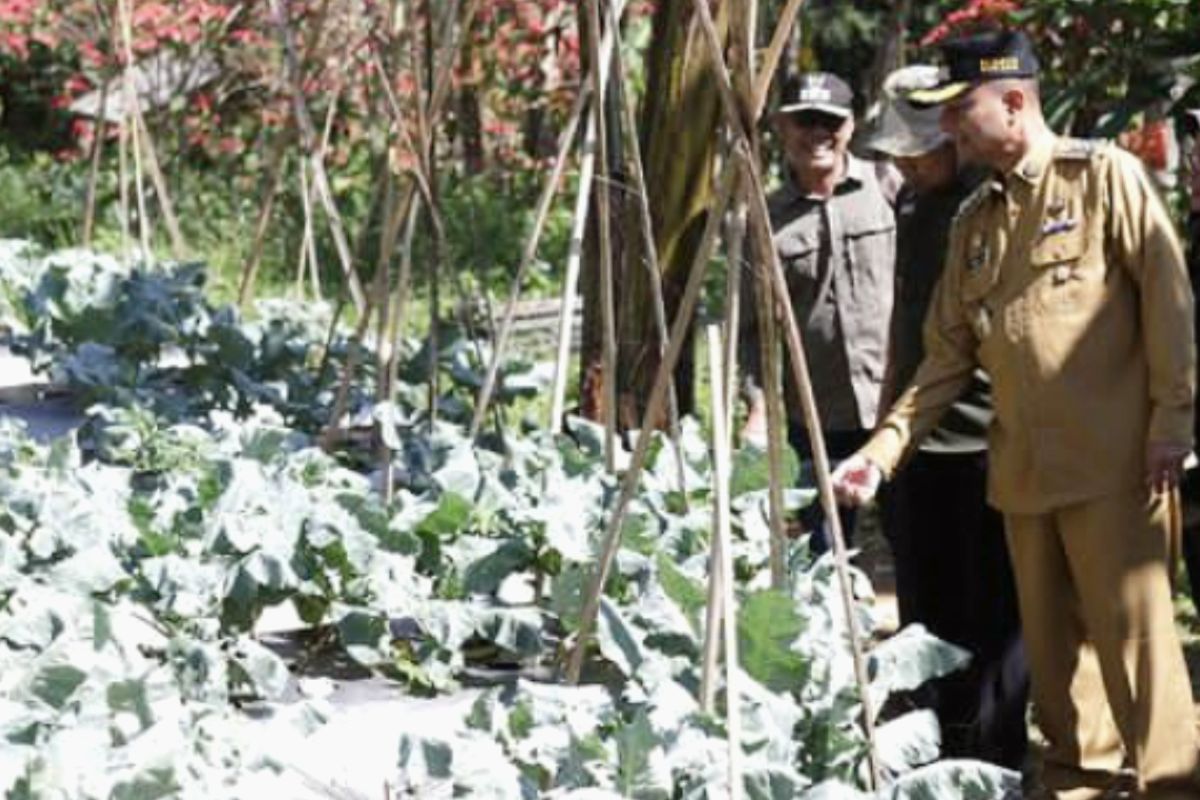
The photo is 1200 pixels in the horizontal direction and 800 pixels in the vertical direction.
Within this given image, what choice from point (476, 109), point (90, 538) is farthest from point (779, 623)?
point (476, 109)

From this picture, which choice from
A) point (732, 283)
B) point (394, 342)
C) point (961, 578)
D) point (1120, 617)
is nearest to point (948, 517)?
point (961, 578)

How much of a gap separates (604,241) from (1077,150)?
1.00 meters

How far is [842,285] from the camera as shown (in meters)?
6.50

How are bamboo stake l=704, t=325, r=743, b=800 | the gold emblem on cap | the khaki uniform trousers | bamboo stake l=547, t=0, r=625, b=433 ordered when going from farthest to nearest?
bamboo stake l=547, t=0, r=625, b=433, the khaki uniform trousers, the gold emblem on cap, bamboo stake l=704, t=325, r=743, b=800

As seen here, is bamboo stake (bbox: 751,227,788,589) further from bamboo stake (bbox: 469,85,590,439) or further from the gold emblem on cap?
bamboo stake (bbox: 469,85,590,439)

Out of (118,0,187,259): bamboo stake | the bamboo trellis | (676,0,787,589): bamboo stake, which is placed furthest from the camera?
(118,0,187,259): bamboo stake

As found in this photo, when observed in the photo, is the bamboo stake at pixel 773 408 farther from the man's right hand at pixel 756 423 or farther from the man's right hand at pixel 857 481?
the man's right hand at pixel 756 423

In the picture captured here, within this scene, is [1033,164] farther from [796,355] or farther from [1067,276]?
[796,355]

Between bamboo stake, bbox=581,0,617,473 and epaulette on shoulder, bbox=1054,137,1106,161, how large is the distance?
94 centimetres

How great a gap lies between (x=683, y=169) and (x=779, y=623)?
9.17 ft

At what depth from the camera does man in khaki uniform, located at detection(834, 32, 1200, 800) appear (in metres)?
5.09

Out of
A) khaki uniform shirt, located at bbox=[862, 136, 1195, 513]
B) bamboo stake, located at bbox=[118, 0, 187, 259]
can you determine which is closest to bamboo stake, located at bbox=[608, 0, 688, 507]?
khaki uniform shirt, located at bbox=[862, 136, 1195, 513]

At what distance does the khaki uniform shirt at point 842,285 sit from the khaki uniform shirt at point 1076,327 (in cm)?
118

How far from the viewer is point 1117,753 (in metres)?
5.56
